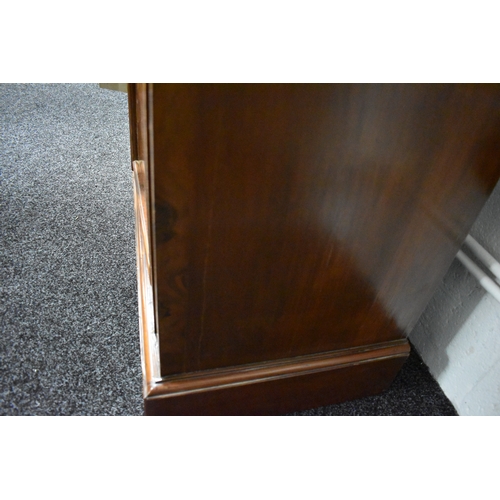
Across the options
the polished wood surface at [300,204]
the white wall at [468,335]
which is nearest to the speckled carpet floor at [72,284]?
the white wall at [468,335]

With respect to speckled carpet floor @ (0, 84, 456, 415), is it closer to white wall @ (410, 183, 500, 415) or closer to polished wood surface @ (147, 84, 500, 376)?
white wall @ (410, 183, 500, 415)

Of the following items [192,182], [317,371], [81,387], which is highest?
[192,182]

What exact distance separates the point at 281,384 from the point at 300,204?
306 millimetres

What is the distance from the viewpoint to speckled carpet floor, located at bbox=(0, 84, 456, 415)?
2.11 feet

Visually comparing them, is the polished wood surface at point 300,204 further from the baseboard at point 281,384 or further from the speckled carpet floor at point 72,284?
the speckled carpet floor at point 72,284

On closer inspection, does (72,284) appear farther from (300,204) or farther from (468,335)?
(468,335)

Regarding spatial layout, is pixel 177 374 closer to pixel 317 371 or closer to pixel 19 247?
pixel 317 371

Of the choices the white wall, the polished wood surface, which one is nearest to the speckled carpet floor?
the white wall

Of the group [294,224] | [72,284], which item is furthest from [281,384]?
[72,284]

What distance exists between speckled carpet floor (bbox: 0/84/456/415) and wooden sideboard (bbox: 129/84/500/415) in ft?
0.41

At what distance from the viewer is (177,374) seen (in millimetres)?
539

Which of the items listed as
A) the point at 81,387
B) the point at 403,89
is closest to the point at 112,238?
the point at 81,387

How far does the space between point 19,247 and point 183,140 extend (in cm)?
72

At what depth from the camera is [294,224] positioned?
1.38 feet
